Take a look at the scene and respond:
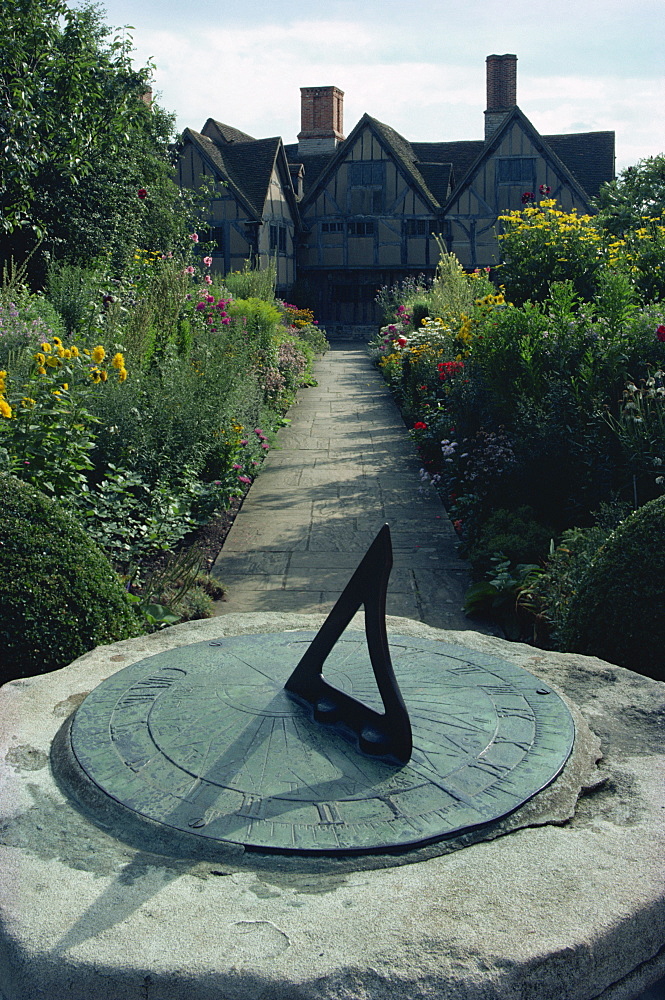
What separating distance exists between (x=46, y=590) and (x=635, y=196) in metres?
18.0

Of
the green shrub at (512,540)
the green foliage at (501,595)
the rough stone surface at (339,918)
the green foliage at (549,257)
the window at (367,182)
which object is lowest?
the green foliage at (501,595)

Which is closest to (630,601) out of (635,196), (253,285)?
(253,285)

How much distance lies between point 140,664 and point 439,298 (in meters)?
12.5

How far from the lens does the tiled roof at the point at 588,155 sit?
103 ft

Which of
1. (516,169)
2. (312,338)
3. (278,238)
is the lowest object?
(312,338)

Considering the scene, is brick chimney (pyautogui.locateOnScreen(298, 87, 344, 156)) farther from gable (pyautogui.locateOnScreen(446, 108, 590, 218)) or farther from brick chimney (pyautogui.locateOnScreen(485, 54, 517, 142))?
gable (pyautogui.locateOnScreen(446, 108, 590, 218))

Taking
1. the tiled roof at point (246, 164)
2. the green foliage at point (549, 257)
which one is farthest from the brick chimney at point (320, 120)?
the green foliage at point (549, 257)

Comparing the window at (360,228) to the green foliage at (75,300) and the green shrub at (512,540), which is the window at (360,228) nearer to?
the green foliage at (75,300)

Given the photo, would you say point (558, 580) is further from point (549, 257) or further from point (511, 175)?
point (511, 175)

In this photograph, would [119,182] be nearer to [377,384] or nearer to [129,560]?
[377,384]

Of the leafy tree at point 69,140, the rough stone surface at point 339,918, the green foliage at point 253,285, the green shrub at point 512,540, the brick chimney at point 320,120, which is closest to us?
the rough stone surface at point 339,918

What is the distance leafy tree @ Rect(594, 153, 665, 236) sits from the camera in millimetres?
17172

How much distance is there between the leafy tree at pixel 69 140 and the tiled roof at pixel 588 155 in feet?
62.2

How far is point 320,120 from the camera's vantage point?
35.5 meters
